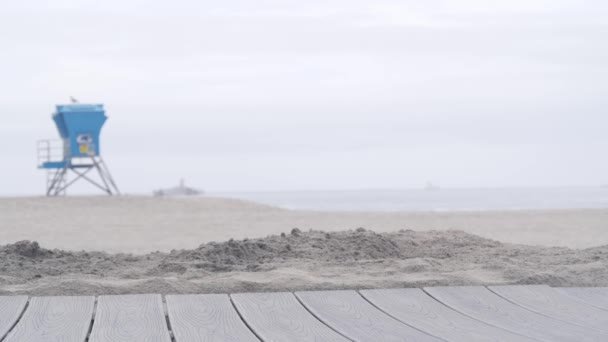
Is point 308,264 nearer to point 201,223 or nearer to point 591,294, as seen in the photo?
point 591,294

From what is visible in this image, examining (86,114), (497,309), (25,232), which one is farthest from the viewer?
(86,114)

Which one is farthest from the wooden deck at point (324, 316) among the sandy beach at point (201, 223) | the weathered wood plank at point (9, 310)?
the sandy beach at point (201, 223)

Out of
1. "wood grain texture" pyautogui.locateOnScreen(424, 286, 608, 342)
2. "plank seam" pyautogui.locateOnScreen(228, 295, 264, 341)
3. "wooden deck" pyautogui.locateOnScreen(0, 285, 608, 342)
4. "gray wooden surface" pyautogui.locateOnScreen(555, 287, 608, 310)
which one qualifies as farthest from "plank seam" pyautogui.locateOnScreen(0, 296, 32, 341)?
"gray wooden surface" pyautogui.locateOnScreen(555, 287, 608, 310)

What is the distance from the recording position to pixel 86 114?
80.2 feet

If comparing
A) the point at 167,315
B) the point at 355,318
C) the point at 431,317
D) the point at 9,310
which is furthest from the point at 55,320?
the point at 431,317

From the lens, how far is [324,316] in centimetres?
358

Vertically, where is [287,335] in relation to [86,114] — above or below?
below

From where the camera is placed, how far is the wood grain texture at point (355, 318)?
3244 mm

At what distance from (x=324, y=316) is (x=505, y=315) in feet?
2.82

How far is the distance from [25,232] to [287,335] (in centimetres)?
1149

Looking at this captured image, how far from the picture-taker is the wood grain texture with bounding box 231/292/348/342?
325 cm

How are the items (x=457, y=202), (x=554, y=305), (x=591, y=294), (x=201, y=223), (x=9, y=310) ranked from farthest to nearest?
(x=457, y=202), (x=201, y=223), (x=591, y=294), (x=554, y=305), (x=9, y=310)

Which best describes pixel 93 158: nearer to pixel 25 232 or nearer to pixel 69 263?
pixel 25 232

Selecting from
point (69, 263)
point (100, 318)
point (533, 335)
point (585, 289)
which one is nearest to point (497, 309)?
point (533, 335)
